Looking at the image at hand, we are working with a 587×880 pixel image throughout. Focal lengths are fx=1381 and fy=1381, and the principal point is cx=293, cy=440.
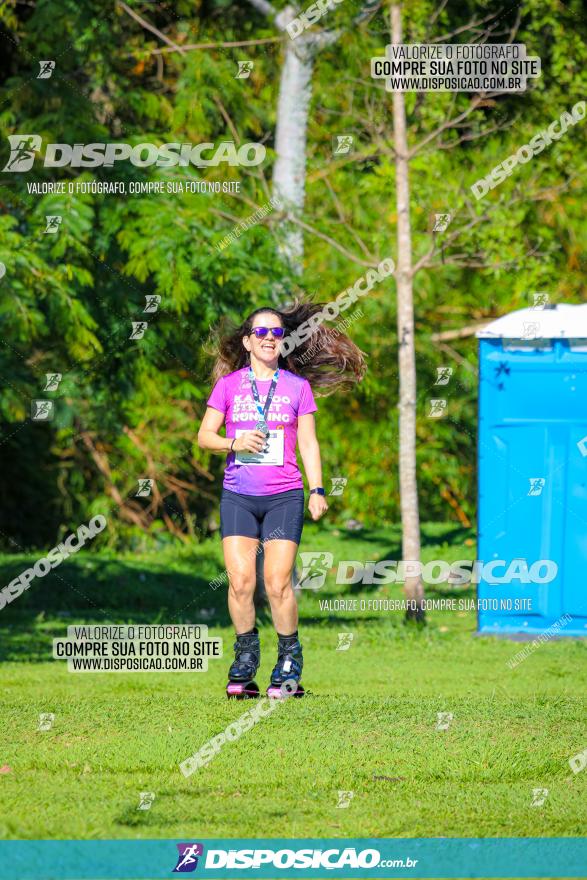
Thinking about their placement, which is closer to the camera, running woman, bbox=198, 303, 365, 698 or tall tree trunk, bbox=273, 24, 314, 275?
running woman, bbox=198, 303, 365, 698

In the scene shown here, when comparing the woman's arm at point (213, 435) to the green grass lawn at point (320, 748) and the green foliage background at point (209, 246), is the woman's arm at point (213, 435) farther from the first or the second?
the green foliage background at point (209, 246)

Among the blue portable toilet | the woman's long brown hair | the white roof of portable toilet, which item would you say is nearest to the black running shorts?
the woman's long brown hair

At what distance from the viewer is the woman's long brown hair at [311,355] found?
7770mm

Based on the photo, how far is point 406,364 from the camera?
1220 centimetres

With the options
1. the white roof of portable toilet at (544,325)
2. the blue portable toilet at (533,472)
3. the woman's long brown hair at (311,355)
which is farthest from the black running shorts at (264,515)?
the white roof of portable toilet at (544,325)

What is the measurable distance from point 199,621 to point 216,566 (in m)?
3.55

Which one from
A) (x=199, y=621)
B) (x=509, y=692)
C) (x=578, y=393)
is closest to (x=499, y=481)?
(x=578, y=393)

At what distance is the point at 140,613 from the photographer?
1411 centimetres

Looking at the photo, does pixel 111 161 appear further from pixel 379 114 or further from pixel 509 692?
pixel 509 692

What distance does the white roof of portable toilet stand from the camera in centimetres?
1074

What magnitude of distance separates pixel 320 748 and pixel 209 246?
754 cm

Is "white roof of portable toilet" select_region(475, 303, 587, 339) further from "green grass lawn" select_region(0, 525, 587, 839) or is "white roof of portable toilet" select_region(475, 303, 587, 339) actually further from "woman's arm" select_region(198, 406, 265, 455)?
"woman's arm" select_region(198, 406, 265, 455)

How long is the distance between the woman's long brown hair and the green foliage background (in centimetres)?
450

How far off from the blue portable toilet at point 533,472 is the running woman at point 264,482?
12.5ft
